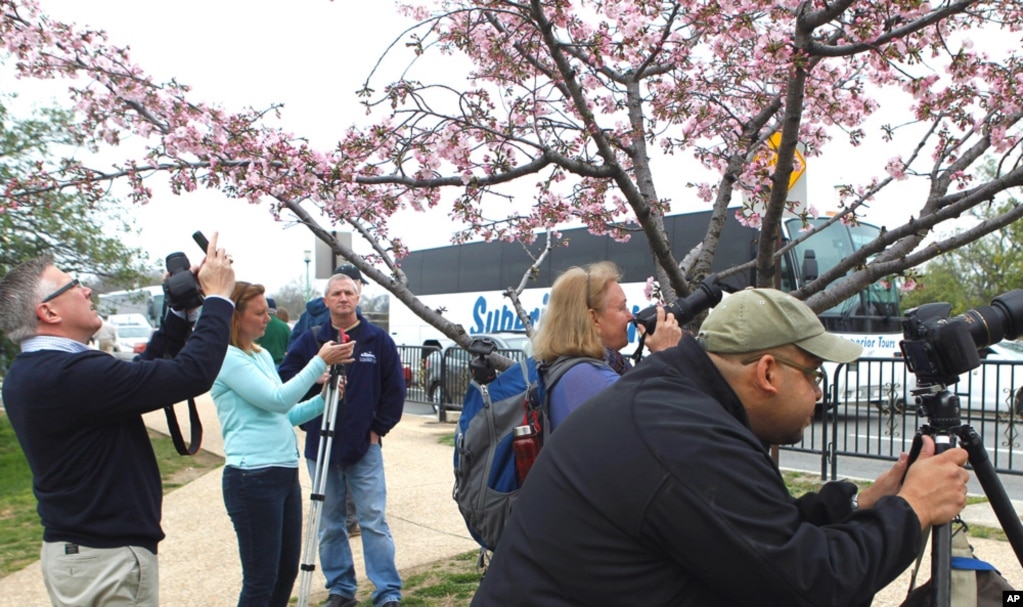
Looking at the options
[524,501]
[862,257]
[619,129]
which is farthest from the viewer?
[619,129]

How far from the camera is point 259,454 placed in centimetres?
402

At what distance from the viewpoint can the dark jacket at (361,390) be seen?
5.03 meters

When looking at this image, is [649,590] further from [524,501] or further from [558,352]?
[558,352]

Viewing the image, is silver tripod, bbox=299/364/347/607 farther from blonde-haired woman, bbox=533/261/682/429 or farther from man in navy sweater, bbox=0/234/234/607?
blonde-haired woman, bbox=533/261/682/429

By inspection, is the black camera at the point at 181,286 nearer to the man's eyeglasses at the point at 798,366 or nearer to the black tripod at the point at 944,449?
the man's eyeglasses at the point at 798,366

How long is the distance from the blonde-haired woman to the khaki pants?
146cm

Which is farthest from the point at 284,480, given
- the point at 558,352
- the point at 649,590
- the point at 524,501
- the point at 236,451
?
A: the point at 649,590

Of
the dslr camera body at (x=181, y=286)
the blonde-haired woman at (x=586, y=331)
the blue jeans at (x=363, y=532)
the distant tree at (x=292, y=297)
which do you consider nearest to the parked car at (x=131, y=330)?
the distant tree at (x=292, y=297)

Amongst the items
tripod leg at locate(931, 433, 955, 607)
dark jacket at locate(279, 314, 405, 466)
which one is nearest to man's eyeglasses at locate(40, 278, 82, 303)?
dark jacket at locate(279, 314, 405, 466)

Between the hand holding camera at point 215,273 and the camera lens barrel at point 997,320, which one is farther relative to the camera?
the hand holding camera at point 215,273

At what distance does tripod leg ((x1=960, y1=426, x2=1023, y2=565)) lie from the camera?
7.01ft

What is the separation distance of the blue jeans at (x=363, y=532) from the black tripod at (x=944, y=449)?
→ 11.1 feet

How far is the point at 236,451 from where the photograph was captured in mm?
4031

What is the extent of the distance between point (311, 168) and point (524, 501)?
323cm
